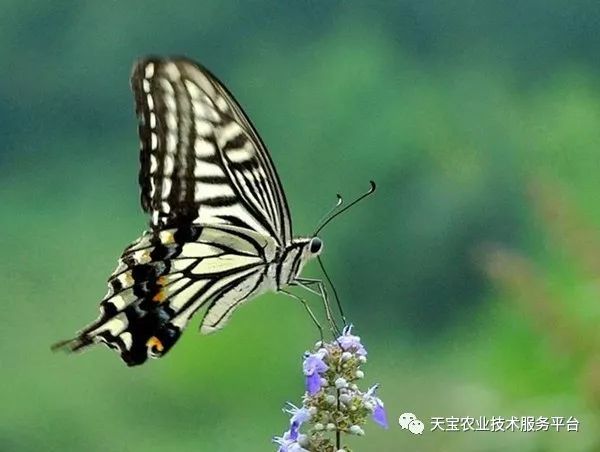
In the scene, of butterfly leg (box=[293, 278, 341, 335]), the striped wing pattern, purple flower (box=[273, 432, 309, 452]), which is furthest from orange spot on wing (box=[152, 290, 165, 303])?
purple flower (box=[273, 432, 309, 452])

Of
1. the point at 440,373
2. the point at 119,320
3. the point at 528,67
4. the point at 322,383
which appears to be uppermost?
the point at 528,67

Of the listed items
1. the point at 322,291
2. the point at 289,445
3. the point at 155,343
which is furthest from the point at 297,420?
the point at 322,291

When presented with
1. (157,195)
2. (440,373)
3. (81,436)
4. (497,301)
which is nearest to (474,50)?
(497,301)

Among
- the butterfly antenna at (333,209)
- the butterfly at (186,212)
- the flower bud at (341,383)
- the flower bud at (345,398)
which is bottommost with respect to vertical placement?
→ the flower bud at (345,398)

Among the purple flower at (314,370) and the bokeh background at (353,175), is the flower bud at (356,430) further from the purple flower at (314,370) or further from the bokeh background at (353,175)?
the bokeh background at (353,175)

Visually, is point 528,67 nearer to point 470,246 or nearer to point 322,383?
point 470,246

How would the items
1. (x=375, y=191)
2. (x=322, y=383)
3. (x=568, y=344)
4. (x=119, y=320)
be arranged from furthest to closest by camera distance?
1. (x=375, y=191)
2. (x=568, y=344)
3. (x=119, y=320)
4. (x=322, y=383)

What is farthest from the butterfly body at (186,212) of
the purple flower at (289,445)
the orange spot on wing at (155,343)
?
the purple flower at (289,445)
